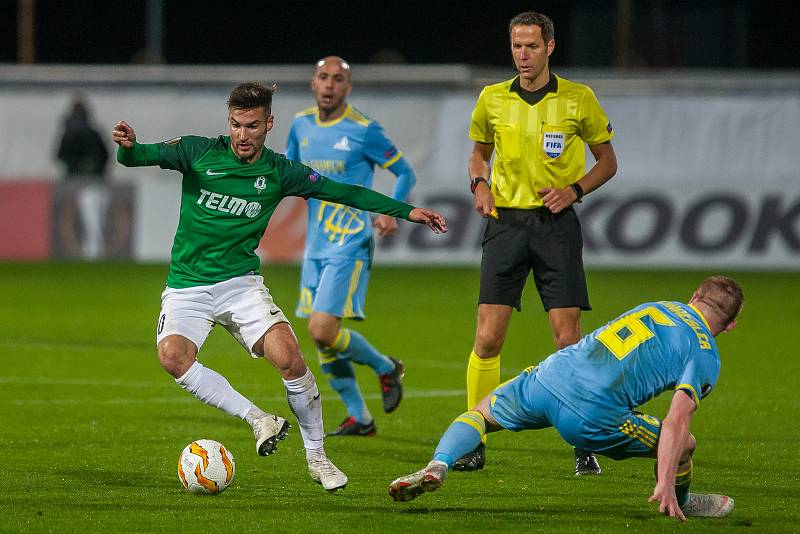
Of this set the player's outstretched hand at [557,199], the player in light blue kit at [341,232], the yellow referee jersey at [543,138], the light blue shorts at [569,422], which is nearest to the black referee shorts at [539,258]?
the yellow referee jersey at [543,138]

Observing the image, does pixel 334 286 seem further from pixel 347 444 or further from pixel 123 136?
pixel 123 136

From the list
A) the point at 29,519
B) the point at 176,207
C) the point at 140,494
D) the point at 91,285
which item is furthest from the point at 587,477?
the point at 176,207

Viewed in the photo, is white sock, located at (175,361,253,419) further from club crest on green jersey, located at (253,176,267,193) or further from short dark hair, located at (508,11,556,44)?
short dark hair, located at (508,11,556,44)

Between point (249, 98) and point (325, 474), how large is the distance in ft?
5.99

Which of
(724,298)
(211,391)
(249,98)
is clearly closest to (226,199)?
(249,98)

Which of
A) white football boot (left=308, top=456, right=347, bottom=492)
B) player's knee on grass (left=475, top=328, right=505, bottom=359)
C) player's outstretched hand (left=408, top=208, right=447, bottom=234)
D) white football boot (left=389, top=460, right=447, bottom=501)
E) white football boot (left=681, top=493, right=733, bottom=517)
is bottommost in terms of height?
white football boot (left=308, top=456, right=347, bottom=492)

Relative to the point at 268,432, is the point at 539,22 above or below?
above

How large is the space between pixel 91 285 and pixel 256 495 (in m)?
12.6

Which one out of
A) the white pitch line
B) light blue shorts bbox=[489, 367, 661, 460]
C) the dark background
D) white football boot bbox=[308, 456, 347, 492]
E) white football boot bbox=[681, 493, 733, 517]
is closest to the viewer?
light blue shorts bbox=[489, 367, 661, 460]

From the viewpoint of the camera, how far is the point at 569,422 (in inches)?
256

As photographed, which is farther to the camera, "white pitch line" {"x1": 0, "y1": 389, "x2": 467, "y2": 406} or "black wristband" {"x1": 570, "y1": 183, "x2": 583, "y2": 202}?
"white pitch line" {"x1": 0, "y1": 389, "x2": 467, "y2": 406}

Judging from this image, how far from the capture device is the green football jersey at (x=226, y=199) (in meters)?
7.38

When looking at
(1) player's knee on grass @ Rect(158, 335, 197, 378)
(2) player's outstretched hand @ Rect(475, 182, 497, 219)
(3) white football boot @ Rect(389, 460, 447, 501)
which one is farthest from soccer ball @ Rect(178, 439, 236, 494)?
(2) player's outstretched hand @ Rect(475, 182, 497, 219)

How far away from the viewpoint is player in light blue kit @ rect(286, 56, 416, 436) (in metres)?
9.32
